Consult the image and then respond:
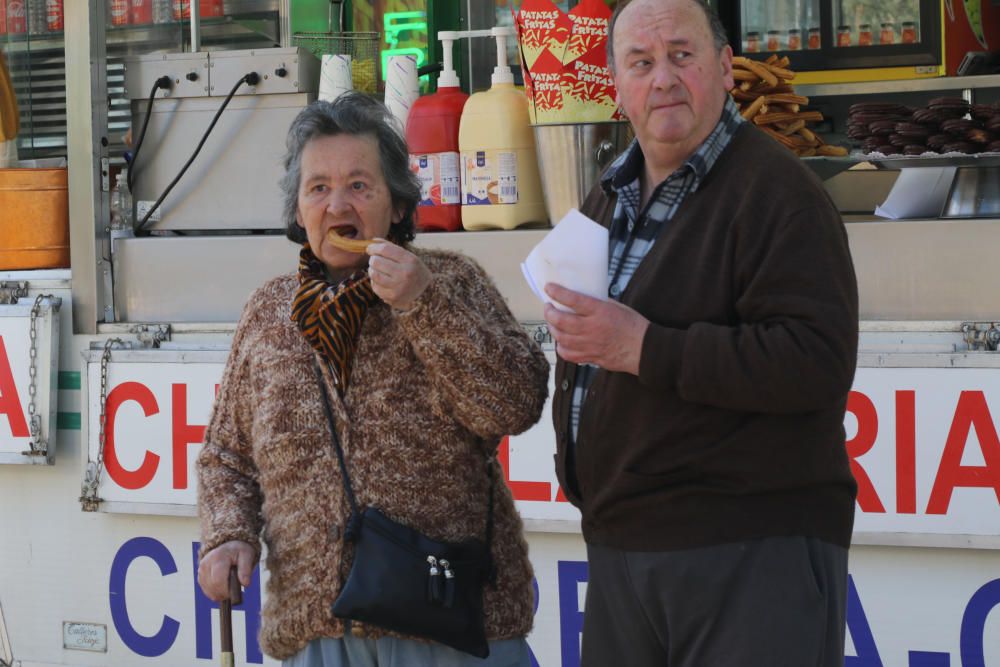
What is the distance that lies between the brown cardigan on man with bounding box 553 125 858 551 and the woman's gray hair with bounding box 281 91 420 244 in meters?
0.52

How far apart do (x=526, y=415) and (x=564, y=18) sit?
1.49 m

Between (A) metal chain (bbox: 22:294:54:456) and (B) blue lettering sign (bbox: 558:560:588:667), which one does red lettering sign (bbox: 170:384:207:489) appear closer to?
(A) metal chain (bbox: 22:294:54:456)

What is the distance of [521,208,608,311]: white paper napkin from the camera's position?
1.89 m

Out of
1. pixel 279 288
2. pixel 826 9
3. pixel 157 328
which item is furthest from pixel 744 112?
pixel 826 9

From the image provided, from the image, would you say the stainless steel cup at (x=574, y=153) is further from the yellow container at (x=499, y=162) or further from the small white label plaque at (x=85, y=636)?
the small white label plaque at (x=85, y=636)

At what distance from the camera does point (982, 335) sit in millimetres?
3039

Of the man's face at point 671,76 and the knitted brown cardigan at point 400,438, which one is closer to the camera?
the man's face at point 671,76

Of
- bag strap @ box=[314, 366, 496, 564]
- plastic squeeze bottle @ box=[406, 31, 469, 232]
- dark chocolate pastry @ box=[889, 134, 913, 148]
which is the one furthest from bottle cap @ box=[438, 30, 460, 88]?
bag strap @ box=[314, 366, 496, 564]

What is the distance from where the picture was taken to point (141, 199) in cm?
399

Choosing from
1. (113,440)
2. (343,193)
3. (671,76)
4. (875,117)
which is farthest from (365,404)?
(875,117)

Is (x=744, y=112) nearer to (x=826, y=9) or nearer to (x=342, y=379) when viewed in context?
(x=342, y=379)

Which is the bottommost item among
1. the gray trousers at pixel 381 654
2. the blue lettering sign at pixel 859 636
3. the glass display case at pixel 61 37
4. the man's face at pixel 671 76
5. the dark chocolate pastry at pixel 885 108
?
the blue lettering sign at pixel 859 636

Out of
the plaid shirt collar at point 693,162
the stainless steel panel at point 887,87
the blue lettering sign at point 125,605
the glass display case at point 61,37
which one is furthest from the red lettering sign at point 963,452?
the stainless steel panel at point 887,87

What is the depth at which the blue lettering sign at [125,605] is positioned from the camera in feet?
12.4
